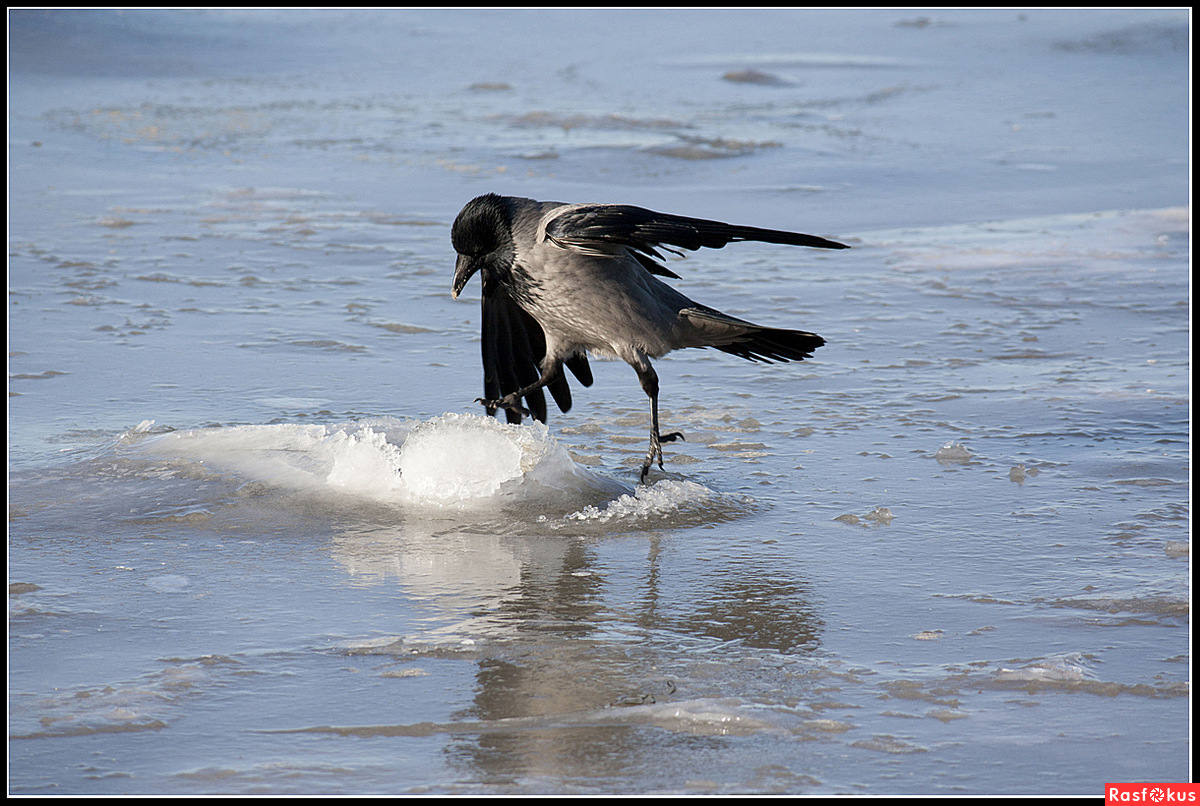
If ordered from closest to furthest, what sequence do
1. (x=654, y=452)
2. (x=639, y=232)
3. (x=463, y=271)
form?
(x=639, y=232) < (x=654, y=452) < (x=463, y=271)

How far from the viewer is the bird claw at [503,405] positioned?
5.59 metres

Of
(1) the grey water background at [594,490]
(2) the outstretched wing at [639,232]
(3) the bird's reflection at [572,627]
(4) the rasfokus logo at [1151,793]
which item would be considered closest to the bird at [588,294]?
(2) the outstretched wing at [639,232]

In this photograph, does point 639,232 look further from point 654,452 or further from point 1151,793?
point 1151,793

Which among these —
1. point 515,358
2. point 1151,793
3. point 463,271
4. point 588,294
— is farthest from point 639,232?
point 1151,793

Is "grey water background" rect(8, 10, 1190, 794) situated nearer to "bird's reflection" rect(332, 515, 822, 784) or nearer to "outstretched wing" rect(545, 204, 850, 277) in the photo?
"bird's reflection" rect(332, 515, 822, 784)

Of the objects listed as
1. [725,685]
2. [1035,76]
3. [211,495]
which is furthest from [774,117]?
[725,685]

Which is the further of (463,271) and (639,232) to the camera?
(463,271)

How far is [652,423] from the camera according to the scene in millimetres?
5266

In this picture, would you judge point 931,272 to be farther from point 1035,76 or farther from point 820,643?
point 1035,76

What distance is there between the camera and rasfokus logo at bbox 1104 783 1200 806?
9.66 ft

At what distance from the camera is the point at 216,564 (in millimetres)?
4246

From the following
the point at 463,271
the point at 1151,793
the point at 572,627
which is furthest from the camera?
the point at 463,271

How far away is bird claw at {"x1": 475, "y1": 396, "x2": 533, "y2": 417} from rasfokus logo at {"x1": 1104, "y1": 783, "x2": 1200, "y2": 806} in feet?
9.98

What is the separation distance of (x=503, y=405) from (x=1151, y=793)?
3.11 m
